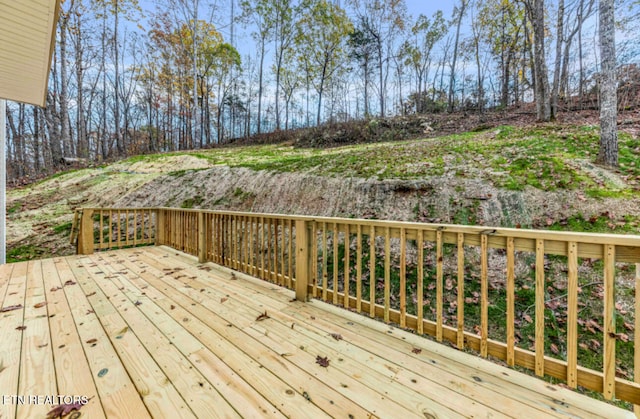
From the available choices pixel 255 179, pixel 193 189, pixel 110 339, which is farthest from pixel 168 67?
pixel 110 339

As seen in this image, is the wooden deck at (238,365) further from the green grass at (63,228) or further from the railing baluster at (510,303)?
the green grass at (63,228)

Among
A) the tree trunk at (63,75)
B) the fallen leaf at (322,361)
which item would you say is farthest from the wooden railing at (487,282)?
the tree trunk at (63,75)

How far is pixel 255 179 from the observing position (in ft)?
24.5

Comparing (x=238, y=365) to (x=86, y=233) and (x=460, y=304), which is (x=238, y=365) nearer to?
(x=460, y=304)

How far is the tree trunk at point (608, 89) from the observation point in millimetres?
4863

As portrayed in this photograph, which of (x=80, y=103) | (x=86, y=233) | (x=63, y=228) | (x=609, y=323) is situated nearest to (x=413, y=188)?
(x=609, y=323)

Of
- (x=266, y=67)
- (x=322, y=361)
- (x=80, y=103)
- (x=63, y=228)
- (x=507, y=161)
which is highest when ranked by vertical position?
(x=266, y=67)

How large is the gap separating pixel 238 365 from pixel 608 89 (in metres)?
7.70

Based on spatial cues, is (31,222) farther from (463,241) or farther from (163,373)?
(463,241)

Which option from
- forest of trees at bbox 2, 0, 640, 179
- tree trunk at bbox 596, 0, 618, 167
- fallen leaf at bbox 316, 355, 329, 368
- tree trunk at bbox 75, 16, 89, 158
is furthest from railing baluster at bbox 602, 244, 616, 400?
tree trunk at bbox 75, 16, 89, 158

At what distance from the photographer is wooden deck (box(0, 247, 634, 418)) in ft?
4.63

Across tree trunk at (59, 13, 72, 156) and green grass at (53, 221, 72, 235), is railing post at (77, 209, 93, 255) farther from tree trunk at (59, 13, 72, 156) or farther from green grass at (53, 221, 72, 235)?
tree trunk at (59, 13, 72, 156)

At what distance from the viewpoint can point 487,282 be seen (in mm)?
2201

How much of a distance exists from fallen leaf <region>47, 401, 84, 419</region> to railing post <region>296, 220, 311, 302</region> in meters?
1.85
